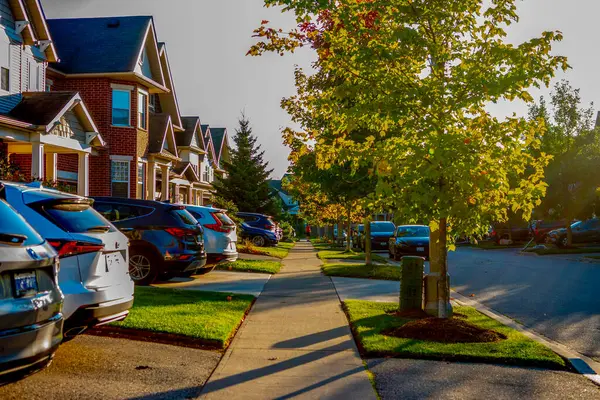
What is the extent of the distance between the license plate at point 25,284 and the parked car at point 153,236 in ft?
27.5

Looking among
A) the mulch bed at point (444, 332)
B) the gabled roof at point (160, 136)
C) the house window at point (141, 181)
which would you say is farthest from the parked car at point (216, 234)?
the gabled roof at point (160, 136)

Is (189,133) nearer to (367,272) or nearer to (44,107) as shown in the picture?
(44,107)

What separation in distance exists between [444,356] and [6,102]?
55.0 ft

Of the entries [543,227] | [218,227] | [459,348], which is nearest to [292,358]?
[459,348]

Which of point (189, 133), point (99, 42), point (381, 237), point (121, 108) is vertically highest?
point (99, 42)

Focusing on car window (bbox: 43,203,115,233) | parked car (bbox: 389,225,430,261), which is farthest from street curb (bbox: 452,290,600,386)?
parked car (bbox: 389,225,430,261)

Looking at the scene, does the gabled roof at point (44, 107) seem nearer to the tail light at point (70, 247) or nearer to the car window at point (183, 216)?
the car window at point (183, 216)

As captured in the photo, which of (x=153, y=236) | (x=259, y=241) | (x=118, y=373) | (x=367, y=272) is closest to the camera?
(x=118, y=373)

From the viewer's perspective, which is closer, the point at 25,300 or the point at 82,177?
the point at 25,300

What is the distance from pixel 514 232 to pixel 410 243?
22.3 meters

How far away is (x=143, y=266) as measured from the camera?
13.4 meters

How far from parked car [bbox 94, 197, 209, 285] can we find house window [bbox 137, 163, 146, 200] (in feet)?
51.2

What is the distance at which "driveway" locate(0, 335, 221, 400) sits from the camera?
566cm

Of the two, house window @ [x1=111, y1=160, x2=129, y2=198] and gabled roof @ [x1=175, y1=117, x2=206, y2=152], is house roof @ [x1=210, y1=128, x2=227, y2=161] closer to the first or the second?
gabled roof @ [x1=175, y1=117, x2=206, y2=152]
